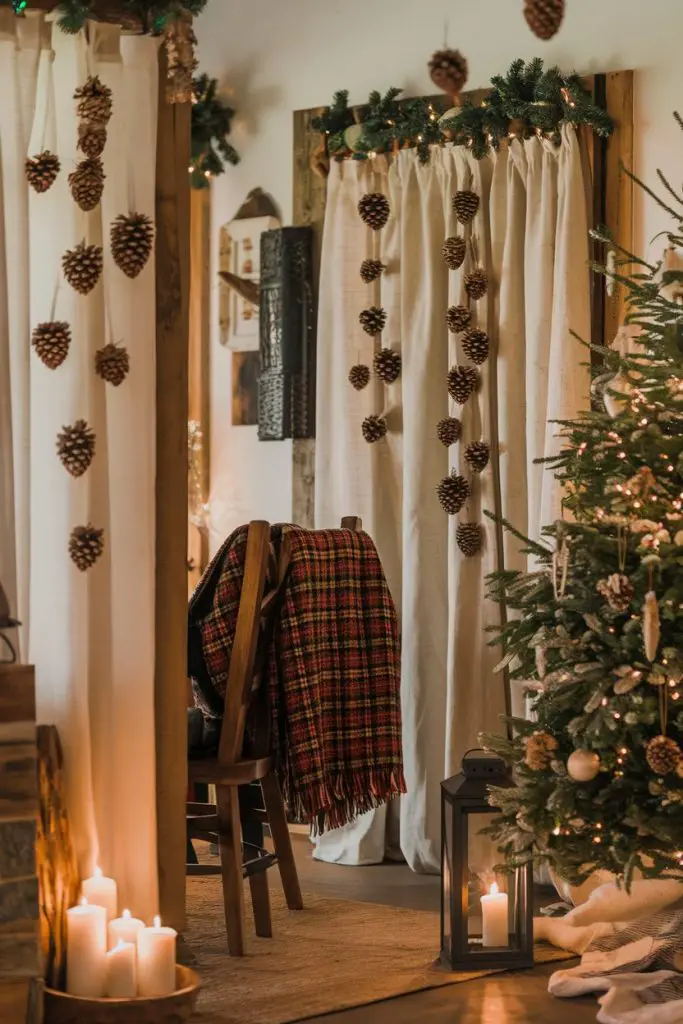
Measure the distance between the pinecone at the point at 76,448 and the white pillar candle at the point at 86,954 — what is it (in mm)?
926

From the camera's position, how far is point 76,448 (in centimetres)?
301

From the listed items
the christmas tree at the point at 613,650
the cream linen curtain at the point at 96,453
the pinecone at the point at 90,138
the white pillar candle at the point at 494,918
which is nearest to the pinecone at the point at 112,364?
the cream linen curtain at the point at 96,453

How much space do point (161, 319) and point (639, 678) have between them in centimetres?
130

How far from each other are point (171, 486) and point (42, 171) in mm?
726

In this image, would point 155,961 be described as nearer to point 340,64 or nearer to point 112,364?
point 112,364

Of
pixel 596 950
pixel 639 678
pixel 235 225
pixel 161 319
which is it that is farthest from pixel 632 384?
pixel 235 225

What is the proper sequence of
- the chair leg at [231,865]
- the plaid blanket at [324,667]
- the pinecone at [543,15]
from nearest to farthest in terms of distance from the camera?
the pinecone at [543,15] < the chair leg at [231,865] < the plaid blanket at [324,667]

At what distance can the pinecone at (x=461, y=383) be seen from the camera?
448 centimetres

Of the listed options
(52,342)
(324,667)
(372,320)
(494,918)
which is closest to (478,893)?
(494,918)

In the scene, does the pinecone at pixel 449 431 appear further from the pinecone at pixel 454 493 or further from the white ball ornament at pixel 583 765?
the white ball ornament at pixel 583 765

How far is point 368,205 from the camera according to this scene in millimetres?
4652

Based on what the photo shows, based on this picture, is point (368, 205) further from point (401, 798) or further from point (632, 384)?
point (401, 798)

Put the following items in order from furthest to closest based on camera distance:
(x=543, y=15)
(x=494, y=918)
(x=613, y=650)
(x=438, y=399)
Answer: (x=438, y=399) → (x=494, y=918) → (x=613, y=650) → (x=543, y=15)

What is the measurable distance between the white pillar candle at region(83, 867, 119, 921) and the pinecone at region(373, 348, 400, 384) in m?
2.14
